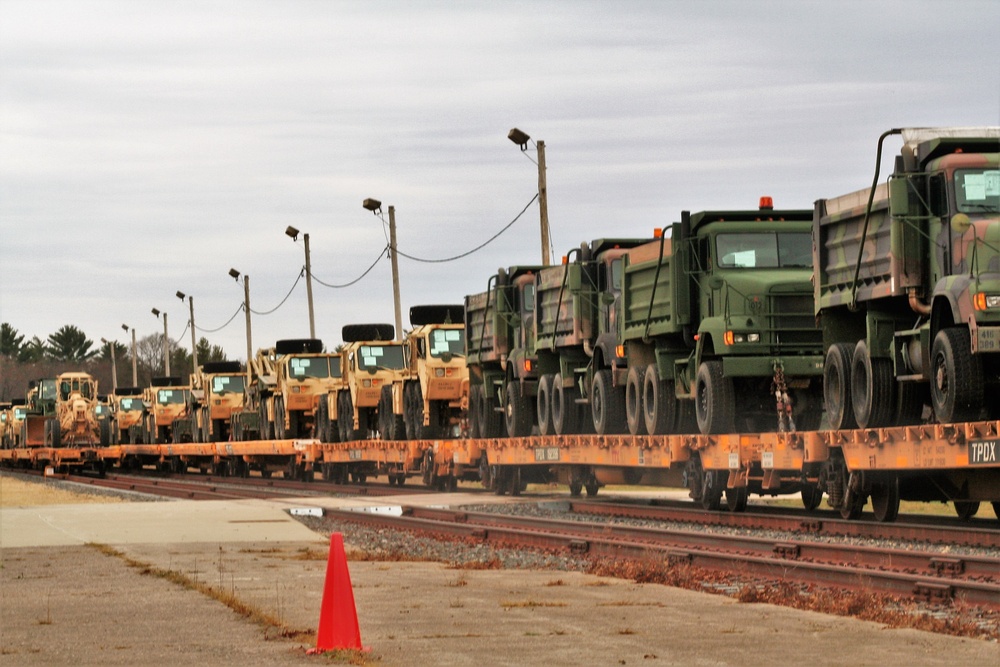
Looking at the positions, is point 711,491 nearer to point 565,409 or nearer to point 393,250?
point 565,409

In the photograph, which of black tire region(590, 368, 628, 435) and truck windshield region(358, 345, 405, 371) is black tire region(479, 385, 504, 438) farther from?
truck windshield region(358, 345, 405, 371)

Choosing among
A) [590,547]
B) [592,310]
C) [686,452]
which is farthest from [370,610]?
[592,310]

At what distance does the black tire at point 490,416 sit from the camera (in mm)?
32906

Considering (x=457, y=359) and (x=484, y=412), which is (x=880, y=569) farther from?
(x=457, y=359)

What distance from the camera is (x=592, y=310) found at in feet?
88.9

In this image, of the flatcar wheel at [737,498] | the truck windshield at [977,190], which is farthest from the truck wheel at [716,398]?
the truck windshield at [977,190]

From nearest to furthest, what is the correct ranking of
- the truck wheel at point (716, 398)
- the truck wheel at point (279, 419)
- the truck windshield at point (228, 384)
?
the truck wheel at point (716, 398)
the truck wheel at point (279, 419)
the truck windshield at point (228, 384)

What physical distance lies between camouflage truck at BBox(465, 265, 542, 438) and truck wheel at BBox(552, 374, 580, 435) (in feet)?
4.60

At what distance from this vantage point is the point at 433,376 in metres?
36.0

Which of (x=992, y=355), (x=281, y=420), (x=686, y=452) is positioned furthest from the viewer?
(x=281, y=420)

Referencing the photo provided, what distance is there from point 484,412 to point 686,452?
10485 mm

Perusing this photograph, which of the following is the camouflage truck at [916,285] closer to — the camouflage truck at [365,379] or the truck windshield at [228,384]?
the camouflage truck at [365,379]

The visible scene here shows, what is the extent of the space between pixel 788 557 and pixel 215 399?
44854mm

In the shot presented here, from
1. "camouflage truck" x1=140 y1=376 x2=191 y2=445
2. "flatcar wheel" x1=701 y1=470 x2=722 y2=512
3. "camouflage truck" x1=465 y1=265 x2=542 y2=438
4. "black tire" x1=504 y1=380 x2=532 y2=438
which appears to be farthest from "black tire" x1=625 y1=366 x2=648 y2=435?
"camouflage truck" x1=140 y1=376 x2=191 y2=445
